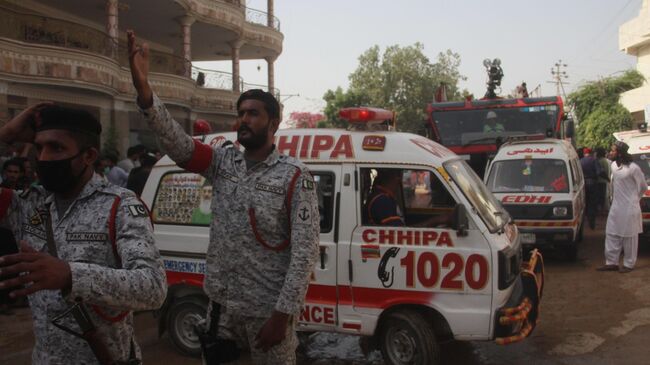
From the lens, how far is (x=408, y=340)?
15.3ft

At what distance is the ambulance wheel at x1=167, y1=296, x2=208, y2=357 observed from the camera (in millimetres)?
5297

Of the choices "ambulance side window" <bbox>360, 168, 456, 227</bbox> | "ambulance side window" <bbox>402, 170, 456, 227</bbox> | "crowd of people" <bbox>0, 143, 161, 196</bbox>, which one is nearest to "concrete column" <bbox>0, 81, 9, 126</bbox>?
"crowd of people" <bbox>0, 143, 161, 196</bbox>

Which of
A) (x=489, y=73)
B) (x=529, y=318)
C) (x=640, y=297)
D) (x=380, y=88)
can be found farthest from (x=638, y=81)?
(x=529, y=318)

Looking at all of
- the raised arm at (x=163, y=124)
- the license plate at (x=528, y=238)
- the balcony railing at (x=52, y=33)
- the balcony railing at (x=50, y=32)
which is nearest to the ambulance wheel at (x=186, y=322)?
the raised arm at (x=163, y=124)

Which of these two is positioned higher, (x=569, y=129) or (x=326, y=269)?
(x=569, y=129)

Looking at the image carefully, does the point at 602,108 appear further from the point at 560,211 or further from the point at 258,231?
the point at 258,231

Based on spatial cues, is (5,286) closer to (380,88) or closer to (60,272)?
(60,272)

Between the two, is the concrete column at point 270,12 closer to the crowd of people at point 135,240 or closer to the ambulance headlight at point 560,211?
the ambulance headlight at point 560,211

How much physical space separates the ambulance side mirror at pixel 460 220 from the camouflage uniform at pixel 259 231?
6.08ft

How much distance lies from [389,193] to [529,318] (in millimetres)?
1543

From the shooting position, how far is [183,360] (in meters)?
5.38

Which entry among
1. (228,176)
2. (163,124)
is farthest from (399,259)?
(163,124)

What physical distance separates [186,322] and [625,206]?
6.67 metres

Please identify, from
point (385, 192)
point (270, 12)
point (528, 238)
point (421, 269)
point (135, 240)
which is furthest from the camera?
point (270, 12)
